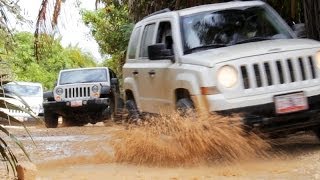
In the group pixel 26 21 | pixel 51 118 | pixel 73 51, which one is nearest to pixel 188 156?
pixel 26 21

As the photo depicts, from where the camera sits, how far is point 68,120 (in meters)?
18.4

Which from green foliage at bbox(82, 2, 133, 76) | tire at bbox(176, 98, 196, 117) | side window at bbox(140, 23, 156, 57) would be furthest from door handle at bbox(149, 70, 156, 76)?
green foliage at bbox(82, 2, 133, 76)

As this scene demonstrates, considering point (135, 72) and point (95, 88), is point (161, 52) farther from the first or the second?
point (95, 88)

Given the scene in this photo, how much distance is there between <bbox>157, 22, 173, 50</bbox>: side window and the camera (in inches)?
315

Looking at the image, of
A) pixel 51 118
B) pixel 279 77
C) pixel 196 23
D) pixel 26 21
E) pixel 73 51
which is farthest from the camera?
pixel 73 51

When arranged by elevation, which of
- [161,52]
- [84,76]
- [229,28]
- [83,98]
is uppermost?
[229,28]

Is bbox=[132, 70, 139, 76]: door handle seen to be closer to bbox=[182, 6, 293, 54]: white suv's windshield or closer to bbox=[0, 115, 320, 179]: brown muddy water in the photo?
bbox=[0, 115, 320, 179]: brown muddy water

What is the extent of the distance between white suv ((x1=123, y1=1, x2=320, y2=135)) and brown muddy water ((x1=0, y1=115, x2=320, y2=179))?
0.26 meters

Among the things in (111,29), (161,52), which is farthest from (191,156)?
(111,29)

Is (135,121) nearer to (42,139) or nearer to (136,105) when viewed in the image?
(136,105)

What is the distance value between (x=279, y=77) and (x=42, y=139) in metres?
6.49

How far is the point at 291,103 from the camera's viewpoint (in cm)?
650

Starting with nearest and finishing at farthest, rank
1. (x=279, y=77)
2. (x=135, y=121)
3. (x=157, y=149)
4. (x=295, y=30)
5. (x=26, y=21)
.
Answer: (x=26, y=21) → (x=279, y=77) → (x=157, y=149) → (x=295, y=30) → (x=135, y=121)

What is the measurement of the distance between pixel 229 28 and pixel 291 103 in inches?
61.2
